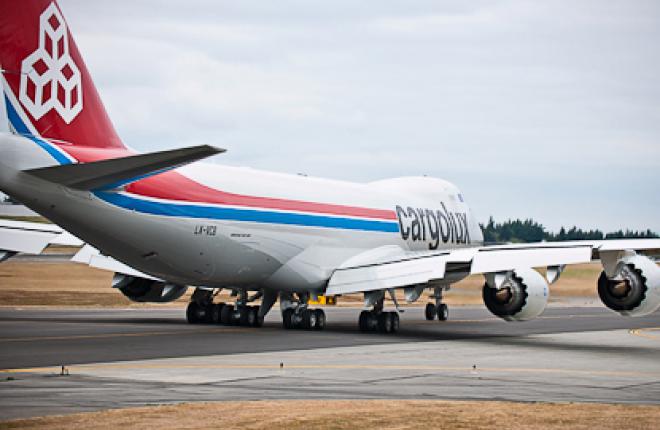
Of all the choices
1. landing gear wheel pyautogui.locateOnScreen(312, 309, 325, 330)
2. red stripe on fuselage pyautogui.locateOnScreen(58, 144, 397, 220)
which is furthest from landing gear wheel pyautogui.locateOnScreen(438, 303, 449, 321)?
landing gear wheel pyautogui.locateOnScreen(312, 309, 325, 330)

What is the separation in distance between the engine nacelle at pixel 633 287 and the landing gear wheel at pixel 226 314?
12172 millimetres

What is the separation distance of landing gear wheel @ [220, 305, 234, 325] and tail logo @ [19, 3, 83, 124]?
34.3ft

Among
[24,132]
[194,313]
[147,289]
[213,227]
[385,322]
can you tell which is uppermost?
[24,132]

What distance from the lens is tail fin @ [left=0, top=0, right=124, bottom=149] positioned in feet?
77.9

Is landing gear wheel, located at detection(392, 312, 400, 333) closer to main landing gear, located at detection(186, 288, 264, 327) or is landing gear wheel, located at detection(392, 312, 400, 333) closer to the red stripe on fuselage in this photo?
the red stripe on fuselage

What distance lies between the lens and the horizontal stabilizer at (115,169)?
2272 centimetres

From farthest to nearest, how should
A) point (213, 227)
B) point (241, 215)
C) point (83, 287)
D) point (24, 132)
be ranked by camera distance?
point (83, 287) → point (241, 215) → point (213, 227) → point (24, 132)

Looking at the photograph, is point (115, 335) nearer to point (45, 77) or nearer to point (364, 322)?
point (45, 77)

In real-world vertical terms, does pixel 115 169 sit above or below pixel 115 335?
above

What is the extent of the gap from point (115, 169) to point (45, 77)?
3177mm

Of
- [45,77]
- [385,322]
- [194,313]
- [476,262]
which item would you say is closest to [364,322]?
[385,322]

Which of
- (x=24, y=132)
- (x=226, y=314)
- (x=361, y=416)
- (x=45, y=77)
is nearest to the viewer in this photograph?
(x=361, y=416)

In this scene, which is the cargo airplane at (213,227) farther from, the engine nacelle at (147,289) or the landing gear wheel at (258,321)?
the landing gear wheel at (258,321)

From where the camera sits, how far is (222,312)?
1332 inches
